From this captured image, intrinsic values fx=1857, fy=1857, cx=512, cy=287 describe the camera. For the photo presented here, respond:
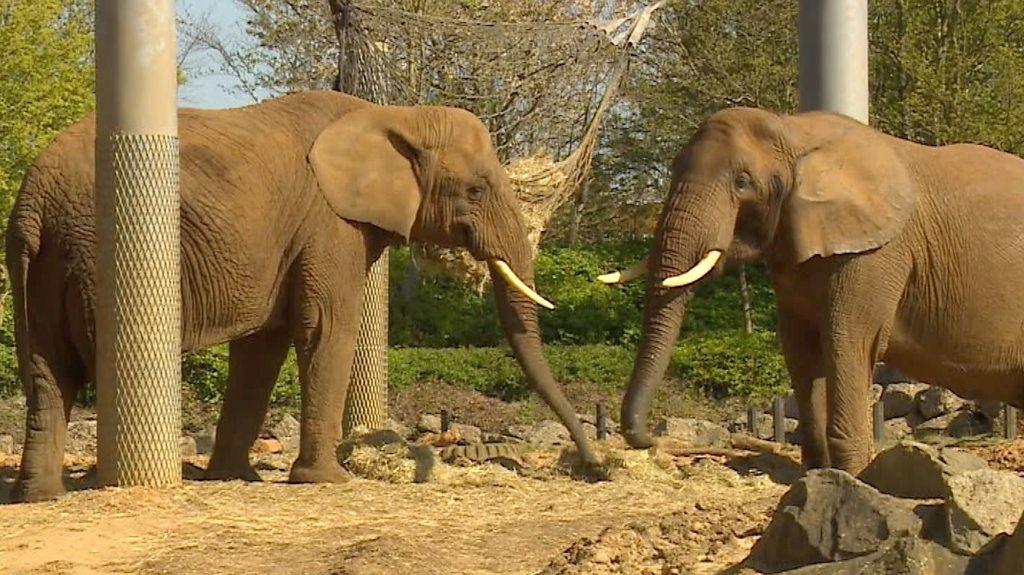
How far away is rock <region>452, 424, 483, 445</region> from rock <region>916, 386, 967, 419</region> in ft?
16.5

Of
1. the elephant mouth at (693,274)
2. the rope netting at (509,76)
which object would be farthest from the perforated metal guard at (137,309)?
the rope netting at (509,76)

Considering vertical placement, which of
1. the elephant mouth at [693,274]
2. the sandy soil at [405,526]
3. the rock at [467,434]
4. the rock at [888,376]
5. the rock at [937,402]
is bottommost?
the sandy soil at [405,526]

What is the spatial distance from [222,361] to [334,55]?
319 inches

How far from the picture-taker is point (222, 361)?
23.4 m

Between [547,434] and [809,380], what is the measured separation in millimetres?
6744

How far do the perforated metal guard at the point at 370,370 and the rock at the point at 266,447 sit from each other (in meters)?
1.24

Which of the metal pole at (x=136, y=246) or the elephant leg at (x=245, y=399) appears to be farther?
the elephant leg at (x=245, y=399)

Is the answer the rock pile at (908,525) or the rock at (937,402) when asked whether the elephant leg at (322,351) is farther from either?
the rock at (937,402)

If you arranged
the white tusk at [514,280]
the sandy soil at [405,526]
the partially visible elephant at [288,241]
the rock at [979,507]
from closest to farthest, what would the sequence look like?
the rock at [979,507] → the sandy soil at [405,526] → the partially visible elephant at [288,241] → the white tusk at [514,280]

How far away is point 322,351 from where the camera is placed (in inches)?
469

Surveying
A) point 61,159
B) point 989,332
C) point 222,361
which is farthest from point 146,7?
point 222,361

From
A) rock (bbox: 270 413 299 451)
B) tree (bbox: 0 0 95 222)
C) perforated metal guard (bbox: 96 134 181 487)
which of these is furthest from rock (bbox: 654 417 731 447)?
tree (bbox: 0 0 95 222)

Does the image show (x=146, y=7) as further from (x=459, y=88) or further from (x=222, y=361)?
(x=222, y=361)

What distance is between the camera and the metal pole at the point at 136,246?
36.4 feet
